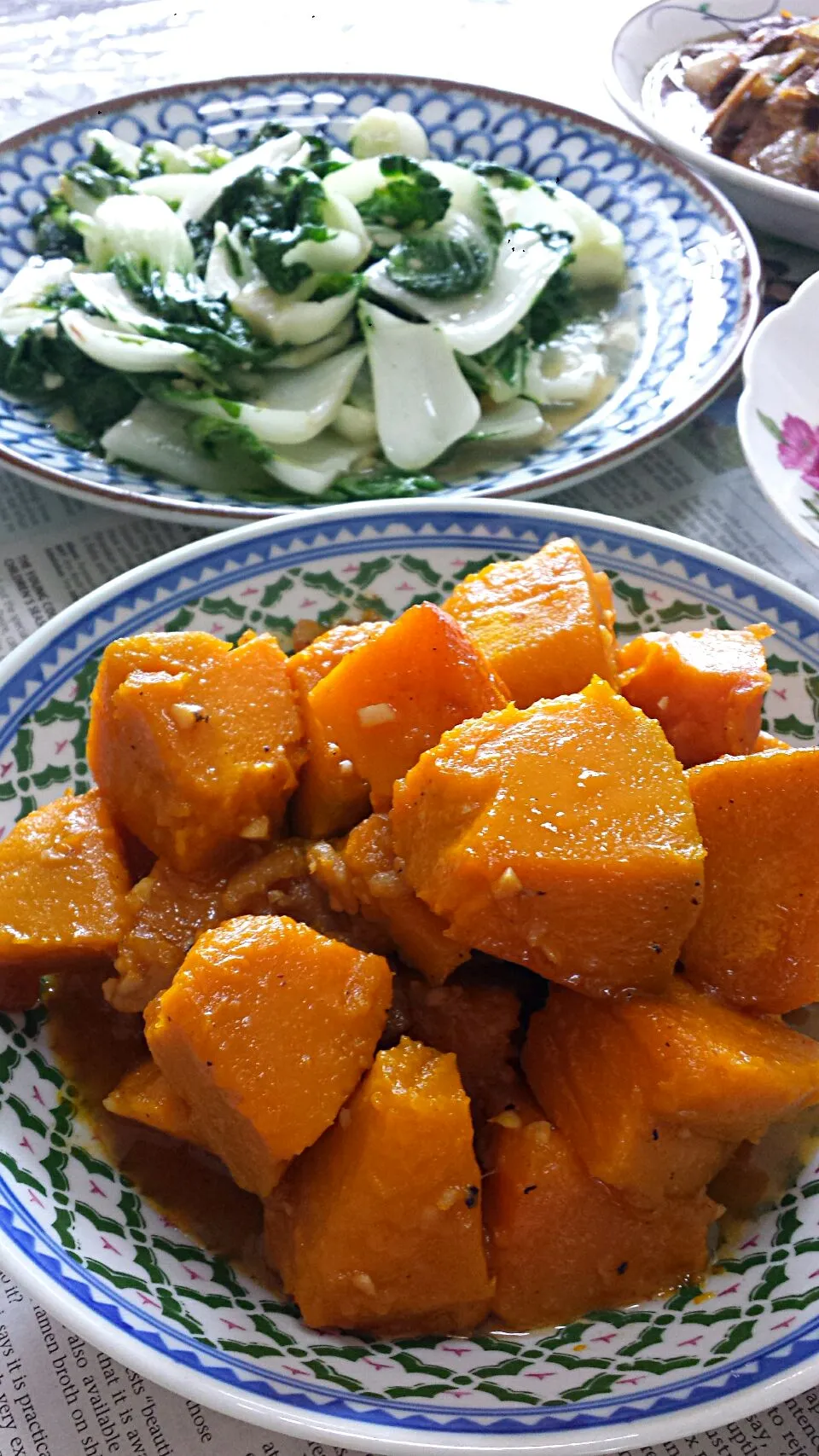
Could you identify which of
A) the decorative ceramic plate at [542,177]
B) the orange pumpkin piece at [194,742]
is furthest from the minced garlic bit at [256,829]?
the decorative ceramic plate at [542,177]

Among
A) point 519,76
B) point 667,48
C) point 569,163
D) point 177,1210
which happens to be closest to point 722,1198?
point 177,1210

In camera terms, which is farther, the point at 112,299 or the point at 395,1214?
the point at 112,299

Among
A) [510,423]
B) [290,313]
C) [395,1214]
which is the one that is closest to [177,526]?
[290,313]

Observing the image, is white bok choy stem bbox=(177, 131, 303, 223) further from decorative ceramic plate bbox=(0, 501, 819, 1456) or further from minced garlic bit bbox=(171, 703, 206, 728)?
minced garlic bit bbox=(171, 703, 206, 728)

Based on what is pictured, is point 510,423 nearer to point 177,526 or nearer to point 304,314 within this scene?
point 304,314

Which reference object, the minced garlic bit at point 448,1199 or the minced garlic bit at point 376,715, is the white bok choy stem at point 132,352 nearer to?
the minced garlic bit at point 376,715

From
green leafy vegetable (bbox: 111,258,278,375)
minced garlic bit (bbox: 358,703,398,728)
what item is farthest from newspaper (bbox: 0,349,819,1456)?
minced garlic bit (bbox: 358,703,398,728)
